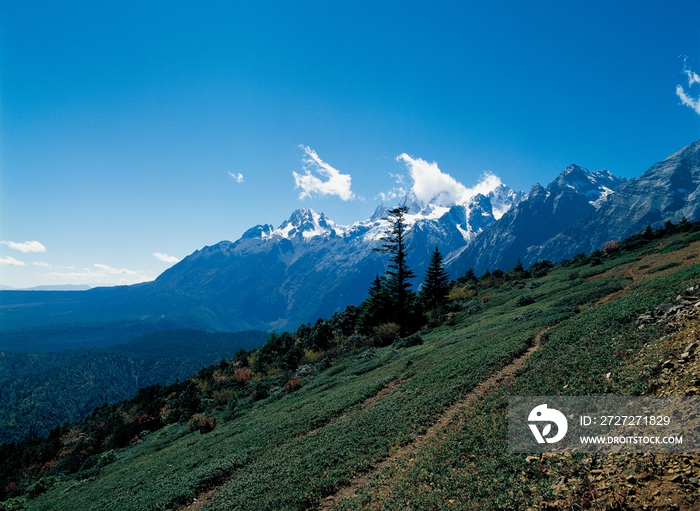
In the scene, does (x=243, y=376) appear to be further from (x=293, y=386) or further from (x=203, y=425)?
(x=203, y=425)

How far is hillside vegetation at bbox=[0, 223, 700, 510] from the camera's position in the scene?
10.0 m

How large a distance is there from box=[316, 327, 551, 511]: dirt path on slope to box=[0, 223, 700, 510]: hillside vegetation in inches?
5.9

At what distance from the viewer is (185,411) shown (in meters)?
35.4

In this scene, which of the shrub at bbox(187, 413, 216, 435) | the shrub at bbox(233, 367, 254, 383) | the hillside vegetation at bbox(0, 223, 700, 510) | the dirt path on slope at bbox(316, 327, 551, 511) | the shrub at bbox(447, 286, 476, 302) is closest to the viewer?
the hillside vegetation at bbox(0, 223, 700, 510)

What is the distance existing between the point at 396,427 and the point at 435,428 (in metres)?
1.89

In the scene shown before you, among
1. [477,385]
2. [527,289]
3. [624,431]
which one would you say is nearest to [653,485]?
[624,431]

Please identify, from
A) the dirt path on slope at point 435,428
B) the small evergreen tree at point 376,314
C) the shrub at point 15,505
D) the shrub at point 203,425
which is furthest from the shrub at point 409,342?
the shrub at point 15,505

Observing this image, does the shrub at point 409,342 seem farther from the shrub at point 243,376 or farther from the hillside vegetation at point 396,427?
the shrub at point 243,376

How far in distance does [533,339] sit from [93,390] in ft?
761

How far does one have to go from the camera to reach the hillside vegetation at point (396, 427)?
32.9 feet

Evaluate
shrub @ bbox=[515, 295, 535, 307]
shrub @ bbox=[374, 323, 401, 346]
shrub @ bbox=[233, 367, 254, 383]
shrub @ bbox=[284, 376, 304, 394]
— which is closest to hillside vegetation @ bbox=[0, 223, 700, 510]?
shrub @ bbox=[284, 376, 304, 394]

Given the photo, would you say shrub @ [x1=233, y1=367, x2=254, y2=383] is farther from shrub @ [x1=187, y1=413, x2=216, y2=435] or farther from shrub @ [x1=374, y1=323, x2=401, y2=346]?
shrub @ [x1=374, y1=323, x2=401, y2=346]

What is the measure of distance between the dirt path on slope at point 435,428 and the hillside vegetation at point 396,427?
0.15 metres

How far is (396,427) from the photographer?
47.7ft
